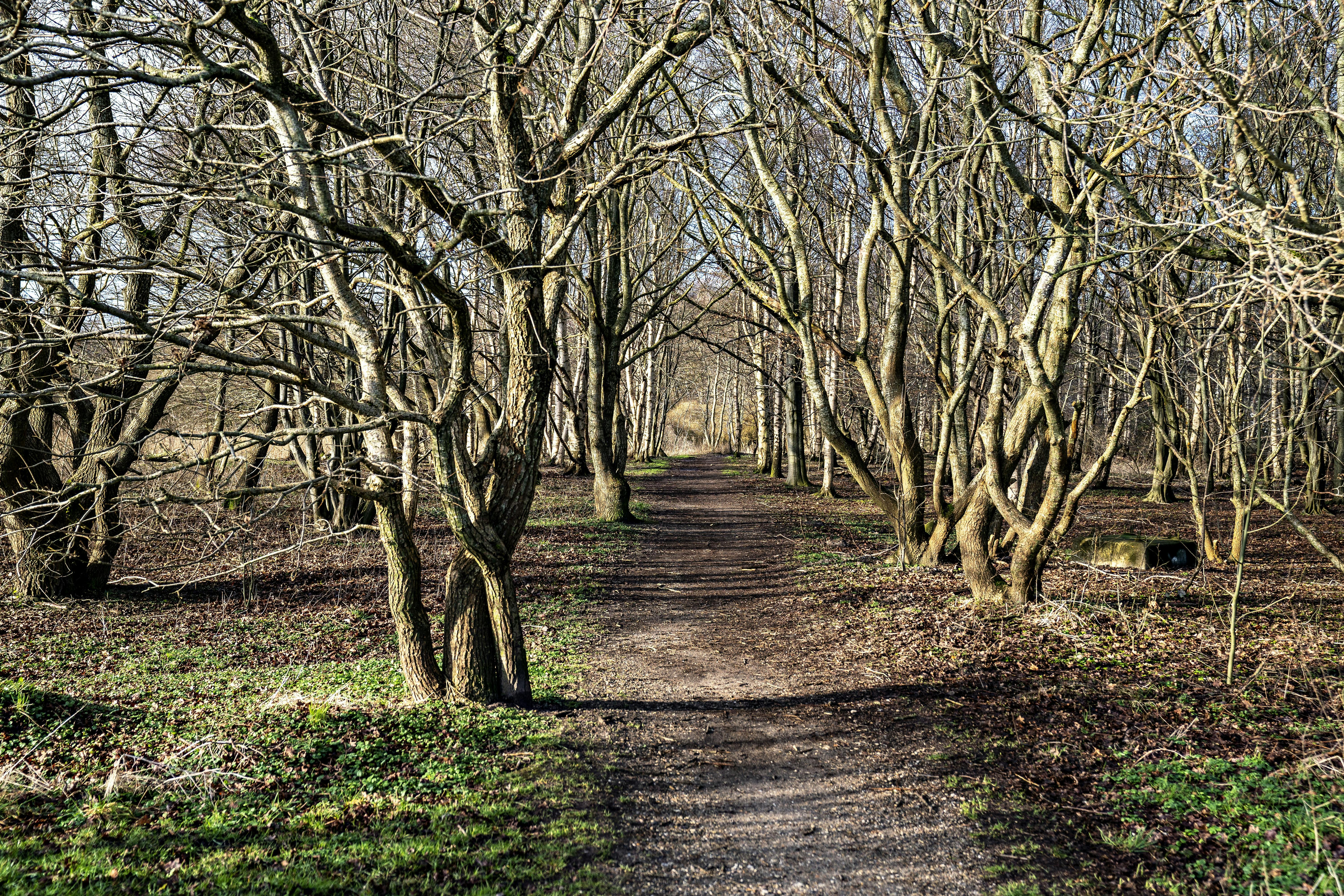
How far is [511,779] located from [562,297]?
3.94m

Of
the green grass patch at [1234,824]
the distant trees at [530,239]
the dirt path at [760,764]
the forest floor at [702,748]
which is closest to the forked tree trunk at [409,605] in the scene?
the distant trees at [530,239]

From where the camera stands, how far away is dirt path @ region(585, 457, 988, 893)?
4.32 meters

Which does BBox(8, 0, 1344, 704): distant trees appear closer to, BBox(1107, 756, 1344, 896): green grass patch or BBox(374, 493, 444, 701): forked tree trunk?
BBox(374, 493, 444, 701): forked tree trunk

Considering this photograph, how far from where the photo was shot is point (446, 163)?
26.9 ft

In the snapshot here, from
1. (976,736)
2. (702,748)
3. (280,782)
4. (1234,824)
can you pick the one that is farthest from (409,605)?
(1234,824)

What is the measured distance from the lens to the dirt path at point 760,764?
4.32m

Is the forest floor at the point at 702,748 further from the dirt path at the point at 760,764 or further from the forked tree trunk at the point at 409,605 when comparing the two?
the forked tree trunk at the point at 409,605

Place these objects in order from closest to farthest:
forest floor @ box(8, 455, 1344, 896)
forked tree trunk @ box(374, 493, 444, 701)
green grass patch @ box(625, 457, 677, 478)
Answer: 1. forest floor @ box(8, 455, 1344, 896)
2. forked tree trunk @ box(374, 493, 444, 701)
3. green grass patch @ box(625, 457, 677, 478)

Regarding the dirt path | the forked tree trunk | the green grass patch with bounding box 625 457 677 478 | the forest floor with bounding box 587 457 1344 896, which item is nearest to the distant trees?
the forked tree trunk

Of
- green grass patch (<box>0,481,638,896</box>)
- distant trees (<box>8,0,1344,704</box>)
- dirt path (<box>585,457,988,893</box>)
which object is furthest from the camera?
distant trees (<box>8,0,1344,704</box>)

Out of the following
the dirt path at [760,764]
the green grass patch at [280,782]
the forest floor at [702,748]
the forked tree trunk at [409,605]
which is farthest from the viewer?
the forked tree trunk at [409,605]

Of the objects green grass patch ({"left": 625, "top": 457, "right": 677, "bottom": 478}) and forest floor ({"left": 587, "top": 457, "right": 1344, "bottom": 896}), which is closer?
forest floor ({"left": 587, "top": 457, "right": 1344, "bottom": 896})

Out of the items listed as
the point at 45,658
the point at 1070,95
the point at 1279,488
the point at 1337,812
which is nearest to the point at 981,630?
the point at 1337,812

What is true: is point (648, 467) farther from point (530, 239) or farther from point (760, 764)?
point (760, 764)
